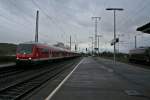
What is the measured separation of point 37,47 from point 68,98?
825 inches

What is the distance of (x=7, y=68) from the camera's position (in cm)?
2617

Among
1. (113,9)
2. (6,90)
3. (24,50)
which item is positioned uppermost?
(113,9)

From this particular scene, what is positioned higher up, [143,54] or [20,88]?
[143,54]

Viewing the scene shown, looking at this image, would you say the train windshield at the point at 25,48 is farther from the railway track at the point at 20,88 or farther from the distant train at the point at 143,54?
the distant train at the point at 143,54

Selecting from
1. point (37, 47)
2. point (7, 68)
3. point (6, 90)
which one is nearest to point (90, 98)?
point (6, 90)

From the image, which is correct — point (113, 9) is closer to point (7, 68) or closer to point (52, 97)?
point (7, 68)

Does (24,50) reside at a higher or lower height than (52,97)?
higher

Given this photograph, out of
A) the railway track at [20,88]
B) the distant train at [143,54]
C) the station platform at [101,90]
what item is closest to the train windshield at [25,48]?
the railway track at [20,88]

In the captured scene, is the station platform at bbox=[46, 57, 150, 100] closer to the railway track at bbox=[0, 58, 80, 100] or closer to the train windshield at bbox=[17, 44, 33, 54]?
the railway track at bbox=[0, 58, 80, 100]

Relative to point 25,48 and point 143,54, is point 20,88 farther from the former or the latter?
point 143,54

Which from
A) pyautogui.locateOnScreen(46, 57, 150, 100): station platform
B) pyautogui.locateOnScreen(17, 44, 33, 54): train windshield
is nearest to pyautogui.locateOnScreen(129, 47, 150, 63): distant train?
pyautogui.locateOnScreen(17, 44, 33, 54): train windshield

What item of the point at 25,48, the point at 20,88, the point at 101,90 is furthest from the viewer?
the point at 25,48

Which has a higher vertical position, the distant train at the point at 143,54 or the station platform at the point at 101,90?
the distant train at the point at 143,54

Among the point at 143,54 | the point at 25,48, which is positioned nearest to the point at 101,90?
the point at 25,48
